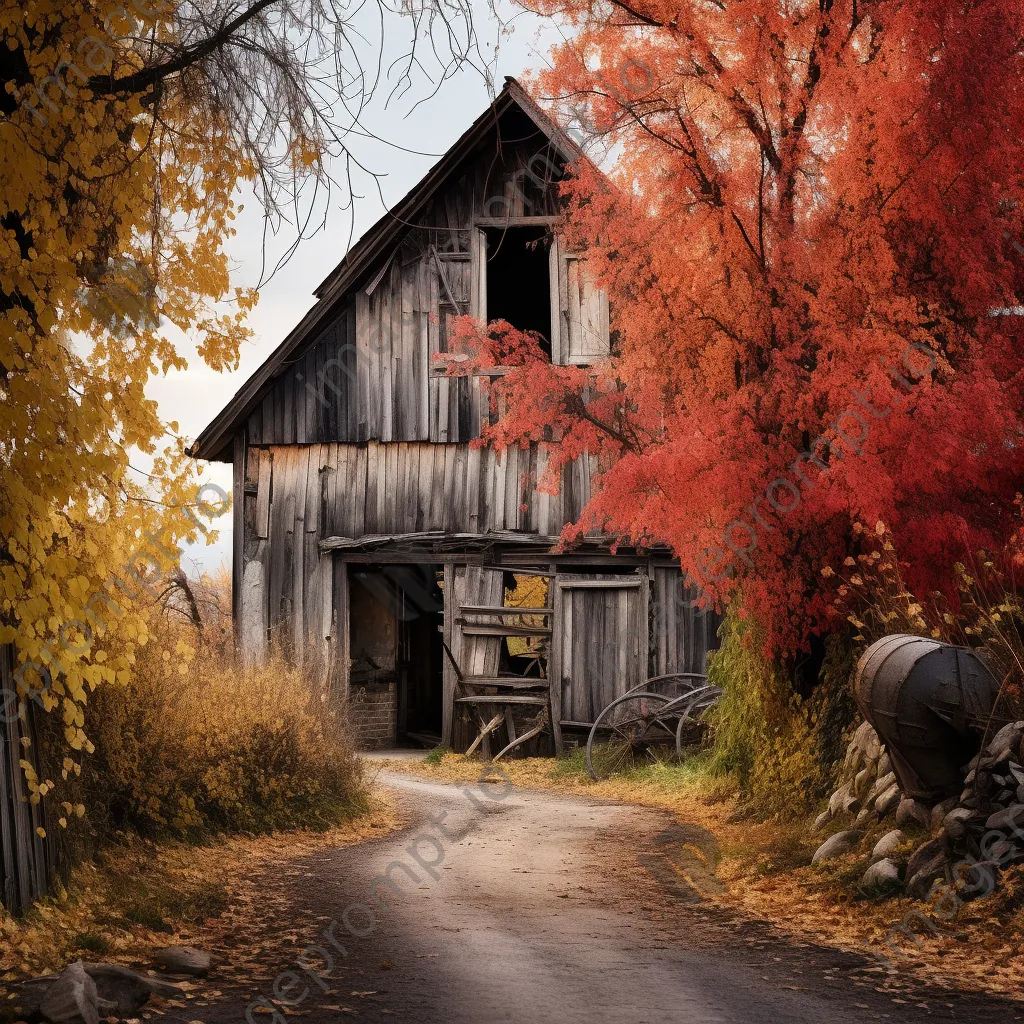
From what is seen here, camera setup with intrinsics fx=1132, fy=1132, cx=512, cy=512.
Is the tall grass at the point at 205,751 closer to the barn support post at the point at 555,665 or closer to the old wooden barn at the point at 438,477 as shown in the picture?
the old wooden barn at the point at 438,477

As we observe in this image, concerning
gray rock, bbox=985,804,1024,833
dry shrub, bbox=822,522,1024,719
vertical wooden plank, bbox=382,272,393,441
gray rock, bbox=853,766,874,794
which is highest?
vertical wooden plank, bbox=382,272,393,441

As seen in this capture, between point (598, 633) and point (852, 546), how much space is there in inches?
262

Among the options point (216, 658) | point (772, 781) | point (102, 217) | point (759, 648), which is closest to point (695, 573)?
point (759, 648)

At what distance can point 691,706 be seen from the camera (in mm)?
13898

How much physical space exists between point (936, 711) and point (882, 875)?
42.8 inches

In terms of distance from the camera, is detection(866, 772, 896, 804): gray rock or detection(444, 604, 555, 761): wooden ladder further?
detection(444, 604, 555, 761): wooden ladder

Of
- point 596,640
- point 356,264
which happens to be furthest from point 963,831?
point 356,264

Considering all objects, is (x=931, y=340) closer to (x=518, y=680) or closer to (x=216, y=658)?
(x=216, y=658)

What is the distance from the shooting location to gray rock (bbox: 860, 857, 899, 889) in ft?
23.0

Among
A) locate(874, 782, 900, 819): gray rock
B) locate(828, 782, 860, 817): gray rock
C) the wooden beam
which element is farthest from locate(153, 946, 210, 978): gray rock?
the wooden beam

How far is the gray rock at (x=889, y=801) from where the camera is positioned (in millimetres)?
7910

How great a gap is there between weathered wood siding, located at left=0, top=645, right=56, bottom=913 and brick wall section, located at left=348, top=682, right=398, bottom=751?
39.5 ft

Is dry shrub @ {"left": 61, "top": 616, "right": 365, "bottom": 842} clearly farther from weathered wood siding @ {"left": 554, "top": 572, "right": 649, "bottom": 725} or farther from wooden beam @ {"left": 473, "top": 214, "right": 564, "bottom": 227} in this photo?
wooden beam @ {"left": 473, "top": 214, "right": 564, "bottom": 227}

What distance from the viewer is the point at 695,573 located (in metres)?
10.1
